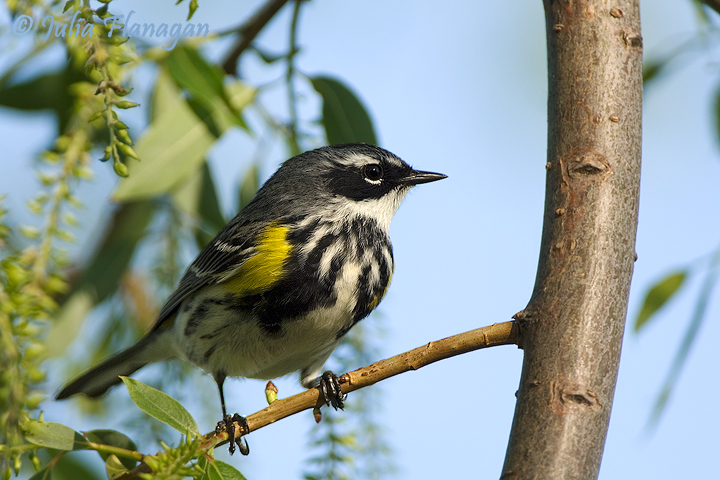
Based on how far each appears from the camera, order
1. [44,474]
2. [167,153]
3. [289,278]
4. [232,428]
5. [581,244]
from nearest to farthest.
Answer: [581,244]
[44,474]
[232,428]
[289,278]
[167,153]

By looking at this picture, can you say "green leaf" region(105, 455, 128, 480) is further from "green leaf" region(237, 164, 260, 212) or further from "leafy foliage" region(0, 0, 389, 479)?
"green leaf" region(237, 164, 260, 212)

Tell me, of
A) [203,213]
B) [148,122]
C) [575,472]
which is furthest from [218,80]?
[575,472]

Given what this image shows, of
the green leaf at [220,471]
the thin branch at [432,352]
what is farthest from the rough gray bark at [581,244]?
the green leaf at [220,471]

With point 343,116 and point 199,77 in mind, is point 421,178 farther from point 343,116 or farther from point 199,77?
point 199,77

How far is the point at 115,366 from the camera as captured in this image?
3.89m

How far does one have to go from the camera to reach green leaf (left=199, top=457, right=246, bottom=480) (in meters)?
1.81

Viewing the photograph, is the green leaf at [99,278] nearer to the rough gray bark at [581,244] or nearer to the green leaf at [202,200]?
the green leaf at [202,200]

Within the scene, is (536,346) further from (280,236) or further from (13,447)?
(280,236)

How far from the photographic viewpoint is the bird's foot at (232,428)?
2.14 m

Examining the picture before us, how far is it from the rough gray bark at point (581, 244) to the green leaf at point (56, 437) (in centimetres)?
108

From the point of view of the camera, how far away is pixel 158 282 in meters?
3.85

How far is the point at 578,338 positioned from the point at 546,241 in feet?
0.90

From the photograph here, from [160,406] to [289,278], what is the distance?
1365mm

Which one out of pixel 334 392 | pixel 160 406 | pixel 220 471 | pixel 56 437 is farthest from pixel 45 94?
A: pixel 220 471
